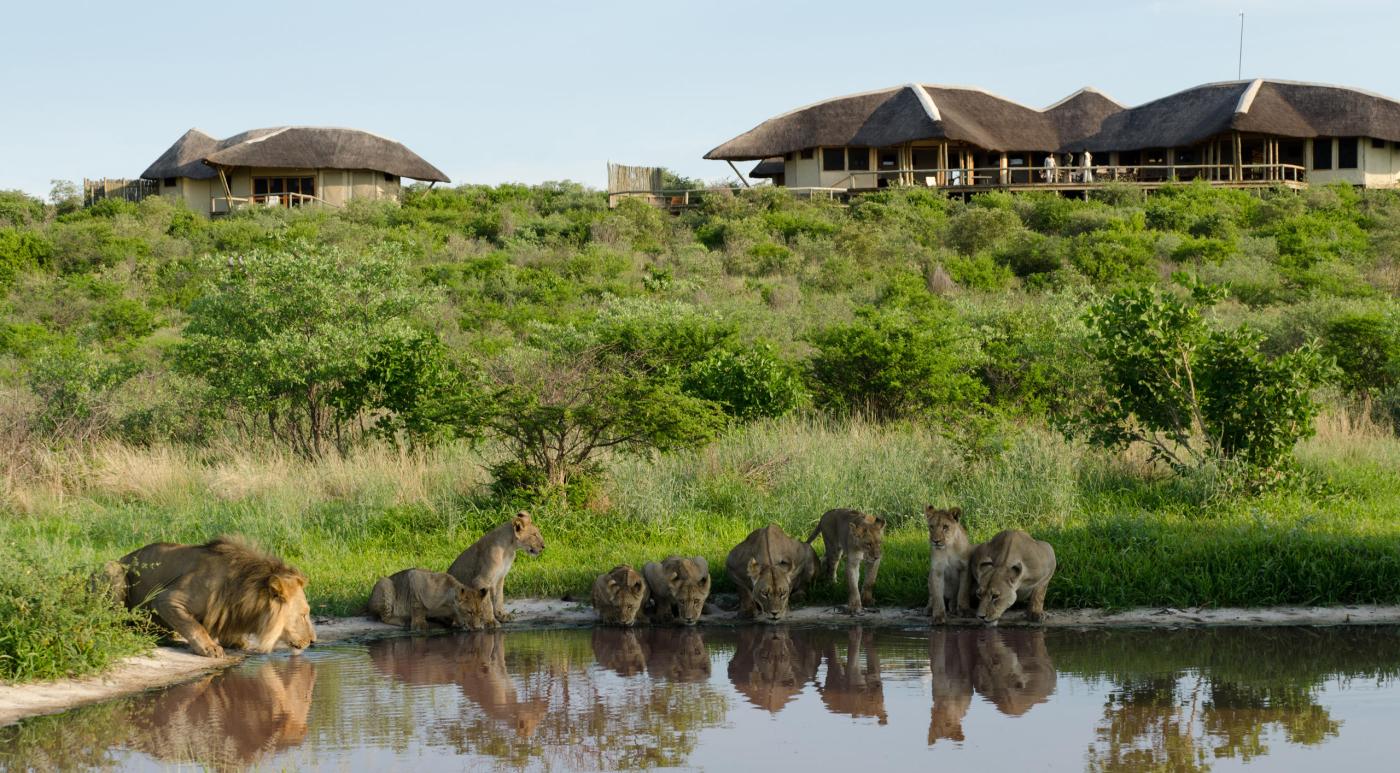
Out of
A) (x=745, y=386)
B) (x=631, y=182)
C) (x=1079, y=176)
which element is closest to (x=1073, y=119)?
(x=1079, y=176)

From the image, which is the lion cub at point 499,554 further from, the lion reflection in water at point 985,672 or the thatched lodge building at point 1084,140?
the thatched lodge building at point 1084,140

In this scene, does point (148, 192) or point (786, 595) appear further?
point (148, 192)

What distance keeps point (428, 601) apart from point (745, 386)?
Answer: 27.1 feet

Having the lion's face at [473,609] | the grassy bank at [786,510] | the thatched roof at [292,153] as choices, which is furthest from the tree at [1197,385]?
the thatched roof at [292,153]

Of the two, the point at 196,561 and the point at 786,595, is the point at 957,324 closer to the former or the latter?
the point at 786,595

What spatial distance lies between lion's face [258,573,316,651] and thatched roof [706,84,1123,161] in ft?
152

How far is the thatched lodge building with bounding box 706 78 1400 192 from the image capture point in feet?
173

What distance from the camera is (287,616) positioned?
9.70 meters

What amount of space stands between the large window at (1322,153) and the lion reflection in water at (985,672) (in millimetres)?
50065

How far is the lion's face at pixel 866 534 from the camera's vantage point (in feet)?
34.6

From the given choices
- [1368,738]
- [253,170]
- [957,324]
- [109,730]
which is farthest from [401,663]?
[253,170]

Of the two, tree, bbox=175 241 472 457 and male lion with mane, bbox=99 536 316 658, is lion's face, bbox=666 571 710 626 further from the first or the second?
tree, bbox=175 241 472 457

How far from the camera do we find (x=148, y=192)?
61.9m

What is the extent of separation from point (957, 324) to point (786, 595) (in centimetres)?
1251
